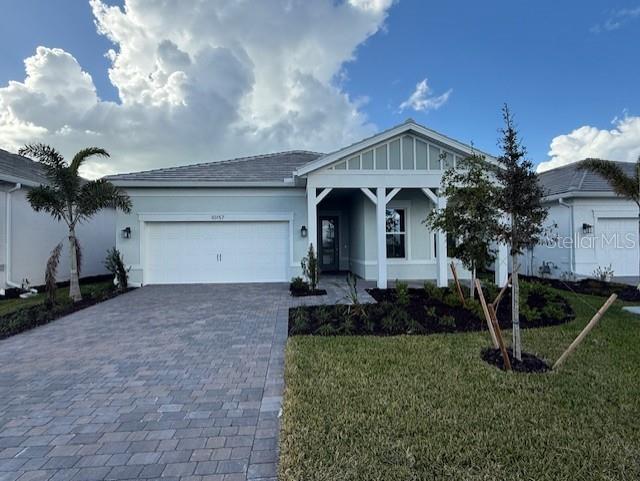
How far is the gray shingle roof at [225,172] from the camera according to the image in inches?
462

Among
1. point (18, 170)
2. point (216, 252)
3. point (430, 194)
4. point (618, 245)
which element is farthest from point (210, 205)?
point (618, 245)

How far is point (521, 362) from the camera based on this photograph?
430 centimetres

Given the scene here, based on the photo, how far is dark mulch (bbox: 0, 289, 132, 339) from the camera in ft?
20.9

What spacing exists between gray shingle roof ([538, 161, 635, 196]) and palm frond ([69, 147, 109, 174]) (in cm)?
1375

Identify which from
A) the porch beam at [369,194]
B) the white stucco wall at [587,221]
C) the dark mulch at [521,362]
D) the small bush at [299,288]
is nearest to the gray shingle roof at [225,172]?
the porch beam at [369,194]

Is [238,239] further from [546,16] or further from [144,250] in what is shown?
[546,16]

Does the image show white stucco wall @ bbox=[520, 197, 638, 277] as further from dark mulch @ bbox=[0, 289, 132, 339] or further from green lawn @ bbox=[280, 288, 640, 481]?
dark mulch @ bbox=[0, 289, 132, 339]

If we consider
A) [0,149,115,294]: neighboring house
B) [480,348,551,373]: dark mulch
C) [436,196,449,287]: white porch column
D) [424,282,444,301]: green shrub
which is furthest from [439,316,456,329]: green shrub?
[0,149,115,294]: neighboring house

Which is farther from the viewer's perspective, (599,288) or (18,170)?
(18,170)

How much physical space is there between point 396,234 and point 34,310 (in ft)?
34.4

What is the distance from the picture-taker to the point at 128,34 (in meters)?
10.8

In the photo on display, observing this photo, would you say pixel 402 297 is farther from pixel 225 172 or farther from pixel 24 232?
pixel 24 232

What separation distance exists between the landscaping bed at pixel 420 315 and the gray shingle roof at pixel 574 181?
5.97 meters

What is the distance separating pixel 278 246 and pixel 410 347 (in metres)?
7.84
